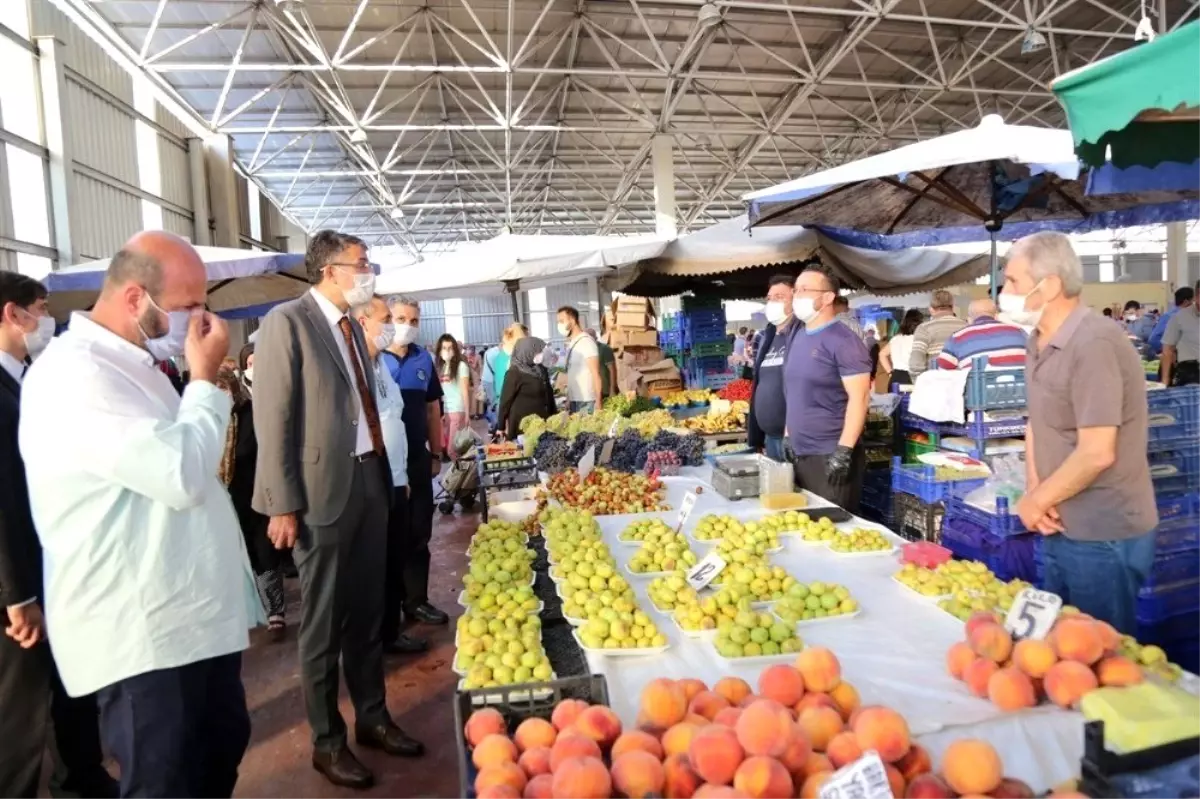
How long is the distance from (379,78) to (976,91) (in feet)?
37.6

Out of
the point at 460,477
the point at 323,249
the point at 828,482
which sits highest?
the point at 323,249

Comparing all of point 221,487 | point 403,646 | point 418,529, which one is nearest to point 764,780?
point 221,487

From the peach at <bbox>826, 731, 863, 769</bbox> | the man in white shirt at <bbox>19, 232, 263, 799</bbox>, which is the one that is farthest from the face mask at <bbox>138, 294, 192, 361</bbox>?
the peach at <bbox>826, 731, 863, 769</bbox>

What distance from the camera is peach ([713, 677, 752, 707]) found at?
1.51 metres

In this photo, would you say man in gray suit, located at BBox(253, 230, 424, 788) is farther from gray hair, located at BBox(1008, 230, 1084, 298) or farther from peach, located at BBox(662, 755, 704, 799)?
gray hair, located at BBox(1008, 230, 1084, 298)

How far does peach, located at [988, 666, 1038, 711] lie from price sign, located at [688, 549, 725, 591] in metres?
0.87

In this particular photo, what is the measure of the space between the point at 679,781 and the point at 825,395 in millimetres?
2498

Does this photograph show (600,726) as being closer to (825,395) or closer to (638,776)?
(638,776)

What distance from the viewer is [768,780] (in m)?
1.14

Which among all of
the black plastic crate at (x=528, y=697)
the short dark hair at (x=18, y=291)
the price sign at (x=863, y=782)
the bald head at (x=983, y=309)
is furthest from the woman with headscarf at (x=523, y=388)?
the price sign at (x=863, y=782)

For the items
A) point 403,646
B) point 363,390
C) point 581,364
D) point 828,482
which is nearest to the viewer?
point 363,390

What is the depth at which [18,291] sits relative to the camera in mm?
2492

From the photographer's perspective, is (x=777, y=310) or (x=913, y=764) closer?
(x=913, y=764)

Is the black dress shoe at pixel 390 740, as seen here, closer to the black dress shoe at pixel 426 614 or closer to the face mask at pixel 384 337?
the black dress shoe at pixel 426 614
